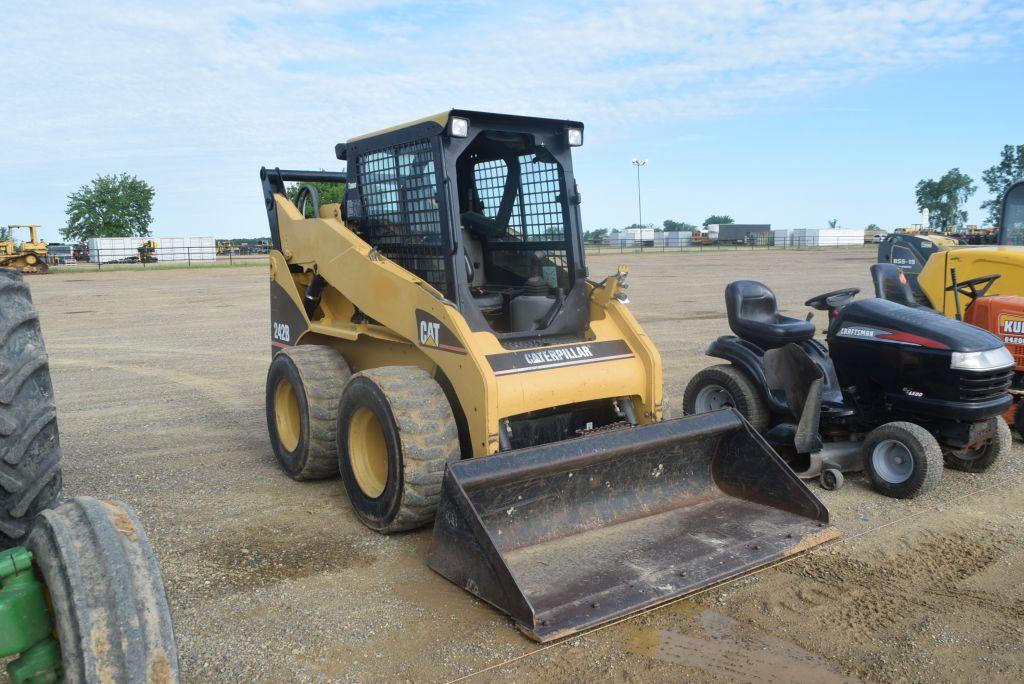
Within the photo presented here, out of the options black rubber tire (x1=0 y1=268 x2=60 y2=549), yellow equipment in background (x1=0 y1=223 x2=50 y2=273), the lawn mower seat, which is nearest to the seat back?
the lawn mower seat

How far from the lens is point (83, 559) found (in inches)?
73.5

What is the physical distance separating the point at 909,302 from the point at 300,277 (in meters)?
5.01

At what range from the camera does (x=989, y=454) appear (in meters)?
5.48

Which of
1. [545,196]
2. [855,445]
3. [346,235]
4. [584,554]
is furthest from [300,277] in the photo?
[855,445]

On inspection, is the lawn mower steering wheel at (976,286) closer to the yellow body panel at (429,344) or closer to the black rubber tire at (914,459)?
the black rubber tire at (914,459)

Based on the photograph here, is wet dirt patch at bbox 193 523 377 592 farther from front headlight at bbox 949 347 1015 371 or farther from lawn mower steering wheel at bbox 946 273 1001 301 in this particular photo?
lawn mower steering wheel at bbox 946 273 1001 301

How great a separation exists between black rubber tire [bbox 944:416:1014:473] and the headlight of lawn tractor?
12.6 feet

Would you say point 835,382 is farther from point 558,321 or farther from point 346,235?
point 346,235

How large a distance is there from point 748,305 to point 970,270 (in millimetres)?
2592

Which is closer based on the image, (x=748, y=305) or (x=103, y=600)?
(x=103, y=600)

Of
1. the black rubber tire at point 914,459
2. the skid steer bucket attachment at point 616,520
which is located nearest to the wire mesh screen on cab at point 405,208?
the skid steer bucket attachment at point 616,520

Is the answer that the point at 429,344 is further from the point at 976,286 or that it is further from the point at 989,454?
the point at 976,286

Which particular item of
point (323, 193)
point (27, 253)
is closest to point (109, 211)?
point (27, 253)

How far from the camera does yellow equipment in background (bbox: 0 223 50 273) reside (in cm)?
3027
